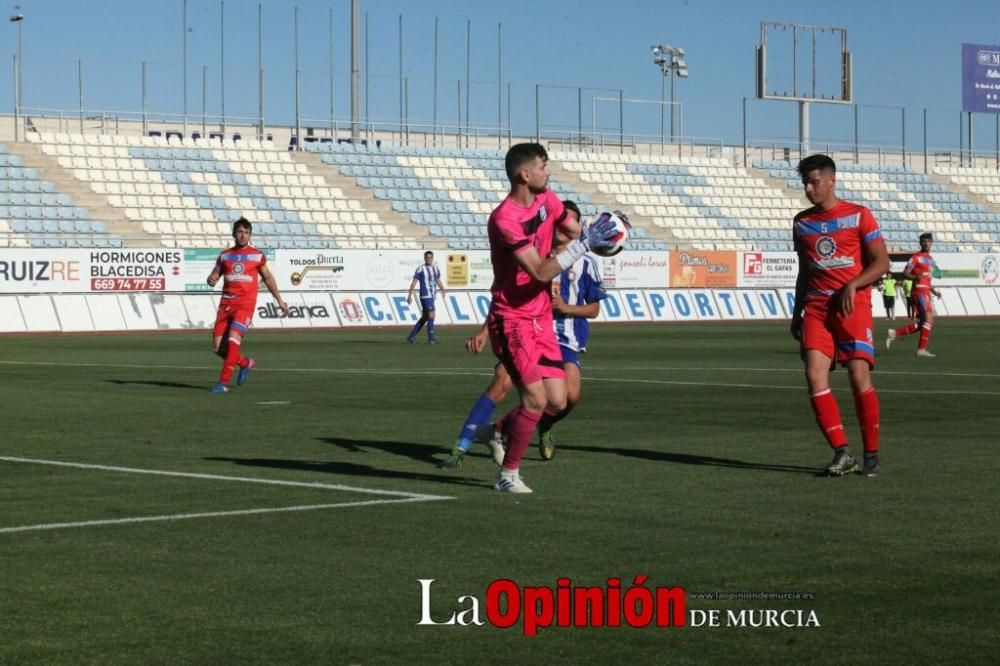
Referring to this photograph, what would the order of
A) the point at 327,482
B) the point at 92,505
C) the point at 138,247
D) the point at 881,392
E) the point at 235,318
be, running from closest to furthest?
the point at 92,505, the point at 327,482, the point at 881,392, the point at 235,318, the point at 138,247

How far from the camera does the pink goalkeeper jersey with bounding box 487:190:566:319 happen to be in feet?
33.1

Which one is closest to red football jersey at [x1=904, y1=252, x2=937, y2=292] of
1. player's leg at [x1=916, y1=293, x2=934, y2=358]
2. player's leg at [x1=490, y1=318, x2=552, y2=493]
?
player's leg at [x1=916, y1=293, x2=934, y2=358]

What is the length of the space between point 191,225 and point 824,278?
1644 inches

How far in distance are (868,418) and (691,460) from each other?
4.68 feet

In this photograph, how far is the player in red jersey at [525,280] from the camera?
1012 cm

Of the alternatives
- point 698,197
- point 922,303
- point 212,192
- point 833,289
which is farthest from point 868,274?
point 698,197

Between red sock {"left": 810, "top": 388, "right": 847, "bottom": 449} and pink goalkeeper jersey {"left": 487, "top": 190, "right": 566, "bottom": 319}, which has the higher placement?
pink goalkeeper jersey {"left": 487, "top": 190, "right": 566, "bottom": 319}

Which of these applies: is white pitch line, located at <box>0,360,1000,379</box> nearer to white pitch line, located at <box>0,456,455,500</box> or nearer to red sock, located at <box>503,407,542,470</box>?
white pitch line, located at <box>0,456,455,500</box>

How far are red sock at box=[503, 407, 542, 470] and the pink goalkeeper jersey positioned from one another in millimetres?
603

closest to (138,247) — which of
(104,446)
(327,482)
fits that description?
(104,446)

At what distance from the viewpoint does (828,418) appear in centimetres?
1155

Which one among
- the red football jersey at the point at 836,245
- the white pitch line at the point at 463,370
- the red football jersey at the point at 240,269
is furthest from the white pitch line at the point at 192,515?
the white pitch line at the point at 463,370

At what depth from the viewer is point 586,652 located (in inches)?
234

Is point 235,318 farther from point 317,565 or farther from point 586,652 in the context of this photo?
point 586,652
